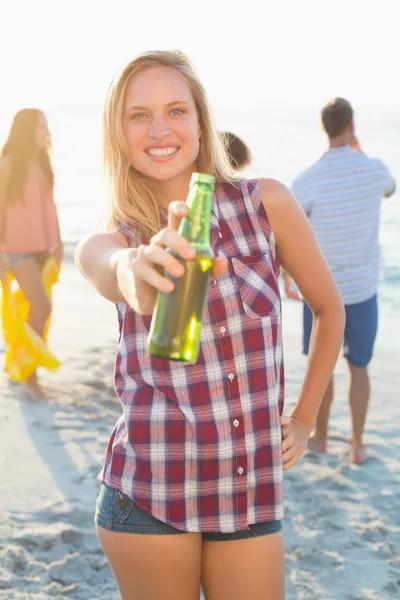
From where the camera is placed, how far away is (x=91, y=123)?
140ft

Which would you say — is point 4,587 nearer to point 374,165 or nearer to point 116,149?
point 116,149

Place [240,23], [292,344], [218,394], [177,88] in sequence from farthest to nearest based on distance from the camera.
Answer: [240,23] < [292,344] < [177,88] < [218,394]

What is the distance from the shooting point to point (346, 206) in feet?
16.6

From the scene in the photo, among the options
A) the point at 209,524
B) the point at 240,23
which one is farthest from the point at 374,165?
the point at 240,23

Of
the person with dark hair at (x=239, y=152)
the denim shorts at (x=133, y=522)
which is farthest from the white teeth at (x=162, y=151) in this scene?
the person with dark hair at (x=239, y=152)

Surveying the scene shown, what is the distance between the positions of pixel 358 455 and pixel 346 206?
1612 millimetres

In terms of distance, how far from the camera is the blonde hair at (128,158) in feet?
6.94

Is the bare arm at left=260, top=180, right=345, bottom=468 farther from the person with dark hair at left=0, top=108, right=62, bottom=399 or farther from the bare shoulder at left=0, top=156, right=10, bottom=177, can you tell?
the bare shoulder at left=0, top=156, right=10, bottom=177

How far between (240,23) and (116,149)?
37.8 meters

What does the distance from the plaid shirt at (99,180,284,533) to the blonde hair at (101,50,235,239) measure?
0.78 ft

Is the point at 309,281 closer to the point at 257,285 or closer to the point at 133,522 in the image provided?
the point at 257,285

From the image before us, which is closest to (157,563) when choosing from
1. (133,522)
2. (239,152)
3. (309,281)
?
(133,522)

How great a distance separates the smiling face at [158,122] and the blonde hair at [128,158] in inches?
0.8

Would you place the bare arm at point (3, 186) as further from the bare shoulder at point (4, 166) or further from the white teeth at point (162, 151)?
the white teeth at point (162, 151)
